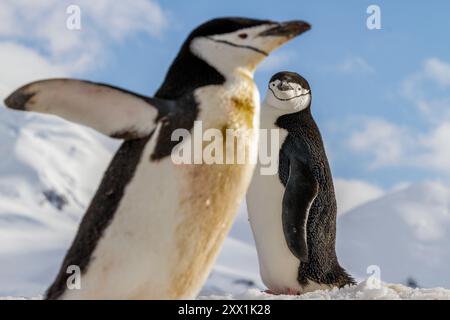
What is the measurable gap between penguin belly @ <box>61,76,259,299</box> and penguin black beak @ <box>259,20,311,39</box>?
323 mm

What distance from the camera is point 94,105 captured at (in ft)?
8.87

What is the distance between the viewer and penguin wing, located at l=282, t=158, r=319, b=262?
5234 millimetres

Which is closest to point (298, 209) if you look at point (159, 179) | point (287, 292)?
point (287, 292)

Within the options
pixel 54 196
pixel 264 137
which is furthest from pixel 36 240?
pixel 264 137

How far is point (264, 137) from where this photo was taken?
5.66 m

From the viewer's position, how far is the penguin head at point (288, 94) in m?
5.70

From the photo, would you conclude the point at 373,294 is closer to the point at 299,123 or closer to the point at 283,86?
the point at 299,123

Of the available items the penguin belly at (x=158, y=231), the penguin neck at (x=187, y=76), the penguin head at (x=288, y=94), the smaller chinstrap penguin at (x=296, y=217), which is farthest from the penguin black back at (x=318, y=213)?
the penguin belly at (x=158, y=231)

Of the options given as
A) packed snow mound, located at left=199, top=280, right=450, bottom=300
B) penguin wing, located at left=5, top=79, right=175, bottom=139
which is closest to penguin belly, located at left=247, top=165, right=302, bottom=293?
packed snow mound, located at left=199, top=280, right=450, bottom=300

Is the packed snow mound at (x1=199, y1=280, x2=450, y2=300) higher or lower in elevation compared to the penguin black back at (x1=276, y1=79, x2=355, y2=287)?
lower

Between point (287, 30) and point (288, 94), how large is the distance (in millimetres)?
2869

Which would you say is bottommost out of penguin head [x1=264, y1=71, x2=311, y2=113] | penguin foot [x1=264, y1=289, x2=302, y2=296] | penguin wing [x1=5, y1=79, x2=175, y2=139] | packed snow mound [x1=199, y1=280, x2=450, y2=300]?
penguin foot [x1=264, y1=289, x2=302, y2=296]

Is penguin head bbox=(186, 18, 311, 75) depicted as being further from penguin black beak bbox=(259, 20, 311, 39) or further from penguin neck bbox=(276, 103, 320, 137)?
penguin neck bbox=(276, 103, 320, 137)
